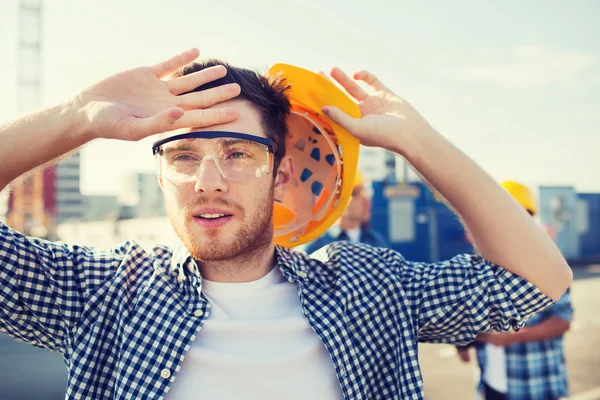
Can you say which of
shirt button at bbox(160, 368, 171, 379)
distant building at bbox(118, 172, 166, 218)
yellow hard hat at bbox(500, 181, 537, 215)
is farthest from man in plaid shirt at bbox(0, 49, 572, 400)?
distant building at bbox(118, 172, 166, 218)

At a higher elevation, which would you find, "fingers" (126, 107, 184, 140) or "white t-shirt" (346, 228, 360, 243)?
"fingers" (126, 107, 184, 140)

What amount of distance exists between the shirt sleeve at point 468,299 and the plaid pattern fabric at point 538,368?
168cm

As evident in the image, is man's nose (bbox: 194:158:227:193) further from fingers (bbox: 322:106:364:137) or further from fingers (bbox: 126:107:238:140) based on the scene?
fingers (bbox: 322:106:364:137)

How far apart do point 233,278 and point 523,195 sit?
3.08m

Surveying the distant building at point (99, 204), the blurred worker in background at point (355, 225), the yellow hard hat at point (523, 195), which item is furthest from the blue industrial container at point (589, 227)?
the distant building at point (99, 204)

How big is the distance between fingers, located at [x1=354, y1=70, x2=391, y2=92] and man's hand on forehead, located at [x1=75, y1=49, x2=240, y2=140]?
1.92ft

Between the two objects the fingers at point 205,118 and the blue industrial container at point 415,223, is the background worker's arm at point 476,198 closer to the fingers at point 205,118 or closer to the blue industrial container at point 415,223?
the fingers at point 205,118

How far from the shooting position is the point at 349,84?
6.84 ft

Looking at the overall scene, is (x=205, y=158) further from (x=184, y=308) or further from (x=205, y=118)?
(x=184, y=308)

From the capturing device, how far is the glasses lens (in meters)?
1.85

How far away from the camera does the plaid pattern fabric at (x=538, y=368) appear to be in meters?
3.32

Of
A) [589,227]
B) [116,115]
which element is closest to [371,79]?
[116,115]

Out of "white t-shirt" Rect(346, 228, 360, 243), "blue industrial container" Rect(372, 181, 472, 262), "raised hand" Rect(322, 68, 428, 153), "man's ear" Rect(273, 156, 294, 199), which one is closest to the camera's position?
"raised hand" Rect(322, 68, 428, 153)

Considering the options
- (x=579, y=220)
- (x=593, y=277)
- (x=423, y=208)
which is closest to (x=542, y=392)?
(x=423, y=208)
